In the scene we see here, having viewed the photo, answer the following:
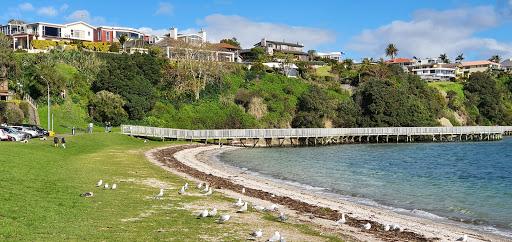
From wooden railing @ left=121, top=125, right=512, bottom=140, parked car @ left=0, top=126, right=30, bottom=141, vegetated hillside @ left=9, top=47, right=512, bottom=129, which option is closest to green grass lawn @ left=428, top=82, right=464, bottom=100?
vegetated hillside @ left=9, top=47, right=512, bottom=129

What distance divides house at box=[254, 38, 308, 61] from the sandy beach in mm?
108446

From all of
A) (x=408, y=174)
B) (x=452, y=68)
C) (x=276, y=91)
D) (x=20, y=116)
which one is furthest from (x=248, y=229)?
(x=452, y=68)

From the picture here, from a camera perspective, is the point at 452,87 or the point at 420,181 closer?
the point at 420,181

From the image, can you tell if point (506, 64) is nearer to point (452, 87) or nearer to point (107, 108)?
point (452, 87)

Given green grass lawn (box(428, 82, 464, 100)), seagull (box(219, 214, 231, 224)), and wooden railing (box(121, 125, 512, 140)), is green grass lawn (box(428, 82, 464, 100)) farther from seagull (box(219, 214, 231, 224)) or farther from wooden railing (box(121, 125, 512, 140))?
seagull (box(219, 214, 231, 224))

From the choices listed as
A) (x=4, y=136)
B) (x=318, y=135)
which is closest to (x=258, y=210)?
(x=4, y=136)

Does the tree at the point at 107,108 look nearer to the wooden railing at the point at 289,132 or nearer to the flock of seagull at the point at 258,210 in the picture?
the wooden railing at the point at 289,132

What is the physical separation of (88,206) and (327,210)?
993 centimetres

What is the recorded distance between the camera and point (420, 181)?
34.3 meters

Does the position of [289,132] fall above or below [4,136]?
below

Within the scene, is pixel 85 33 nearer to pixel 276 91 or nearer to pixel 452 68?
pixel 276 91

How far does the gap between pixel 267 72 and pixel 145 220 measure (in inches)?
3516

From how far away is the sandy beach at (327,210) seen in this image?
1709 centimetres

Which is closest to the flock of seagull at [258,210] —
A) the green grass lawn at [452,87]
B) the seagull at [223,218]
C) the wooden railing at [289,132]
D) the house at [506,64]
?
the seagull at [223,218]
